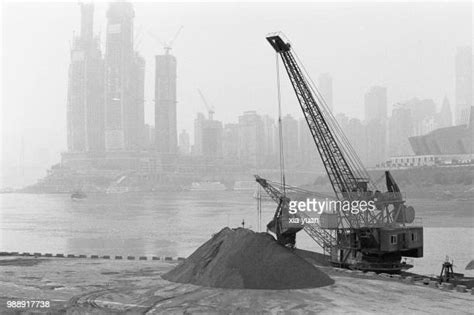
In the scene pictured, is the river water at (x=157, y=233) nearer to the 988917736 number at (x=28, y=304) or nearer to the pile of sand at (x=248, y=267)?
the pile of sand at (x=248, y=267)

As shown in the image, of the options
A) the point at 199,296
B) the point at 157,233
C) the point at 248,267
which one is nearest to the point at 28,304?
the point at 199,296

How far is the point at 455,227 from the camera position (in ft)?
286

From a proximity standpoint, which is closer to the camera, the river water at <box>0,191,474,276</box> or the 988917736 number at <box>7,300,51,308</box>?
the 988917736 number at <box>7,300,51,308</box>

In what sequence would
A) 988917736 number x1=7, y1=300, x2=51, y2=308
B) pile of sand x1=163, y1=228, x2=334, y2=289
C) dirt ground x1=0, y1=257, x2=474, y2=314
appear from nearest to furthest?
dirt ground x1=0, y1=257, x2=474, y2=314
988917736 number x1=7, y1=300, x2=51, y2=308
pile of sand x1=163, y1=228, x2=334, y2=289

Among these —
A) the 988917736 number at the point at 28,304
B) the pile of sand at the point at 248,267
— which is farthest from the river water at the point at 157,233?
the 988917736 number at the point at 28,304

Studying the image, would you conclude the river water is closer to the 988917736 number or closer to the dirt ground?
the dirt ground

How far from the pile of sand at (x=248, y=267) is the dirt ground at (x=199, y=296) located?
65 cm

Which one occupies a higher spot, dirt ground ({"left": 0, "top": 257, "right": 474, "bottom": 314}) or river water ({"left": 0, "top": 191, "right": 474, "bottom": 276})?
dirt ground ({"left": 0, "top": 257, "right": 474, "bottom": 314})

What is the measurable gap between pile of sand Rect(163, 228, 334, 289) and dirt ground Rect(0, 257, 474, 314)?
0.65 m

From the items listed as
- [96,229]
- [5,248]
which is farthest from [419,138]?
[5,248]

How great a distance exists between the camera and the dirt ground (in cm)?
2106

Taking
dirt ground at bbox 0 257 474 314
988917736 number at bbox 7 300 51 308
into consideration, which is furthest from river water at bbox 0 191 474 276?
988917736 number at bbox 7 300 51 308

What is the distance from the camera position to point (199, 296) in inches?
894

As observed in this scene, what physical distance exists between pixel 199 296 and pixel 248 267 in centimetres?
345
